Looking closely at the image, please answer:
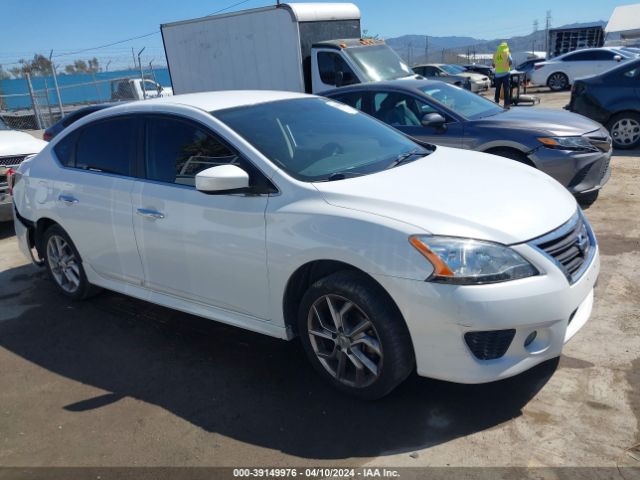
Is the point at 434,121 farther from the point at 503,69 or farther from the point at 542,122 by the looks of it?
the point at 503,69

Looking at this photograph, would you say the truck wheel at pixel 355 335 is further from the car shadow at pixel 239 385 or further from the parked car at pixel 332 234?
the car shadow at pixel 239 385

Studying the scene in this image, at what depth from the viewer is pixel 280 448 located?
2951 mm

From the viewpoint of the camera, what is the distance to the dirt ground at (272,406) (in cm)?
285

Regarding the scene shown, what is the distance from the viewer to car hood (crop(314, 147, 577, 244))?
2.89 meters

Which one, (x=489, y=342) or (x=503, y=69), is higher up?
(x=503, y=69)

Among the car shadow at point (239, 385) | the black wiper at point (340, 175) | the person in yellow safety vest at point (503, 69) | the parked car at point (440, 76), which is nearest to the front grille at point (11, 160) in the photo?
the car shadow at point (239, 385)

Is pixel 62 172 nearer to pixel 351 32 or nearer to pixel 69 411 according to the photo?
pixel 69 411

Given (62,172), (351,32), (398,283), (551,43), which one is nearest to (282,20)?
(351,32)

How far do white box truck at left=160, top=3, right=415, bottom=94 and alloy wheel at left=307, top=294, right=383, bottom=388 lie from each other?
8.51m

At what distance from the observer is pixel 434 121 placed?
647 centimetres

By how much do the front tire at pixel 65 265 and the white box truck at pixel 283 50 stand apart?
7.40 m

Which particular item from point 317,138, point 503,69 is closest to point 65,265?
point 317,138

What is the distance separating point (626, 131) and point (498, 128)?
14.4 ft

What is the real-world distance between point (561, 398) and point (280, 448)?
5.09 feet
